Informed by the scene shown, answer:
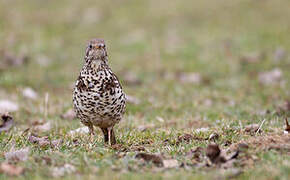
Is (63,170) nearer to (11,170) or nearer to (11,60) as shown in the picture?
(11,170)

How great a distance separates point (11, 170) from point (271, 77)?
7.97m

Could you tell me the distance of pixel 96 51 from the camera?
556cm

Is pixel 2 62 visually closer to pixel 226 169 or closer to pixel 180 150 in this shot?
pixel 180 150

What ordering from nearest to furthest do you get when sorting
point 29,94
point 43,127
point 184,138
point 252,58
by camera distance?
point 184,138 < point 43,127 < point 29,94 < point 252,58

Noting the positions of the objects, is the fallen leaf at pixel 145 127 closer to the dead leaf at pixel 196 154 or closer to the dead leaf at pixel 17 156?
the dead leaf at pixel 196 154

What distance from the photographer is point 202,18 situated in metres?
17.2

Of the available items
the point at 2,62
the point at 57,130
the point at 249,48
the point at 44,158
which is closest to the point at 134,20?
the point at 249,48

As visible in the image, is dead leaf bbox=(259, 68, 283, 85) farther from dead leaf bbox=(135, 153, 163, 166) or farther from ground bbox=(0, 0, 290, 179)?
dead leaf bbox=(135, 153, 163, 166)

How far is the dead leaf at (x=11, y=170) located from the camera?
4.05 meters

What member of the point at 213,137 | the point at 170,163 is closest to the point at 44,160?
the point at 170,163

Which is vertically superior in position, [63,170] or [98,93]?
[98,93]

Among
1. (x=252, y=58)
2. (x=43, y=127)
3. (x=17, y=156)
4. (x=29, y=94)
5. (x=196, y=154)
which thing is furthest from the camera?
(x=252, y=58)

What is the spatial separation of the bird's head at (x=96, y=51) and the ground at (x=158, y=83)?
939 millimetres

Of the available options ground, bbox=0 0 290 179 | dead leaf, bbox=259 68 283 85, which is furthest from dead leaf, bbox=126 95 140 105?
dead leaf, bbox=259 68 283 85
